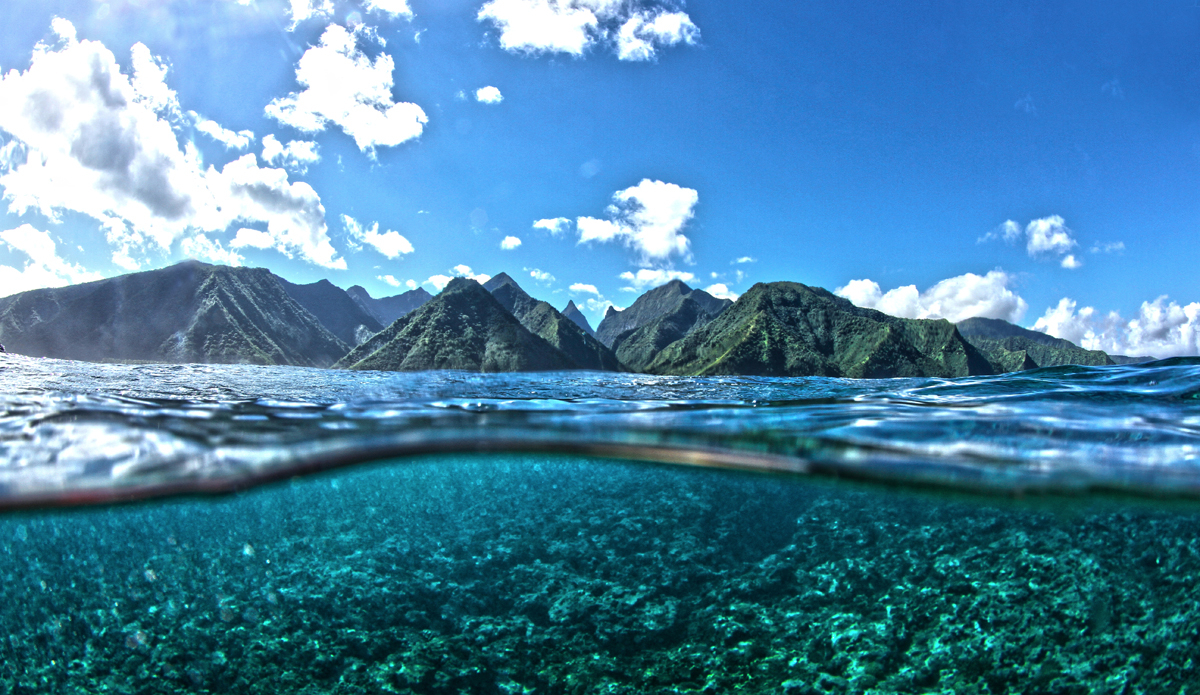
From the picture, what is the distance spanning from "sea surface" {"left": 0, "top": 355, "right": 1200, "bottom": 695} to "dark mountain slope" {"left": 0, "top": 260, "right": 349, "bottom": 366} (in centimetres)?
12753

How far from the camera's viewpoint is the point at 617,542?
321 inches

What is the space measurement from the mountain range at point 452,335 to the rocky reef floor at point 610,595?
7869cm

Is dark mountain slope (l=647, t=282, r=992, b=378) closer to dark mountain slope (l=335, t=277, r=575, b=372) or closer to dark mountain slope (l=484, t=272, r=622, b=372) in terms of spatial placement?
dark mountain slope (l=484, t=272, r=622, b=372)

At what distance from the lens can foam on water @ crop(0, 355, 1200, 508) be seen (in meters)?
7.36

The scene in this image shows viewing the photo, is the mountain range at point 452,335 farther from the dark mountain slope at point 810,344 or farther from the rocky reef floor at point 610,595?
the rocky reef floor at point 610,595

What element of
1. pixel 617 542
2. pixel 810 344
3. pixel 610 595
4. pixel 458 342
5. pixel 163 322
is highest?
pixel 163 322

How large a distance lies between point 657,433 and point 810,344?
121m

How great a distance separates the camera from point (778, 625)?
652 centimetres

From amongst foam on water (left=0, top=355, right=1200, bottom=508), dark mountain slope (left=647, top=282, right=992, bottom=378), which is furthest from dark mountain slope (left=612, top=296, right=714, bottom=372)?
foam on water (left=0, top=355, right=1200, bottom=508)

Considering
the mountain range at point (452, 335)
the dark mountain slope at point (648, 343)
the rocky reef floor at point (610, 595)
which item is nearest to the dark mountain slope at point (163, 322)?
the mountain range at point (452, 335)

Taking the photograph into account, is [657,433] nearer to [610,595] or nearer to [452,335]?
[610,595]

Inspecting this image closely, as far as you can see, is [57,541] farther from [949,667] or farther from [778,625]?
[949,667]

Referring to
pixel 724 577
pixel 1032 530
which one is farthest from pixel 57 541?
pixel 1032 530

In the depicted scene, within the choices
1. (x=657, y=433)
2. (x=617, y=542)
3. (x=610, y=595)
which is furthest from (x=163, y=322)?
(x=610, y=595)
